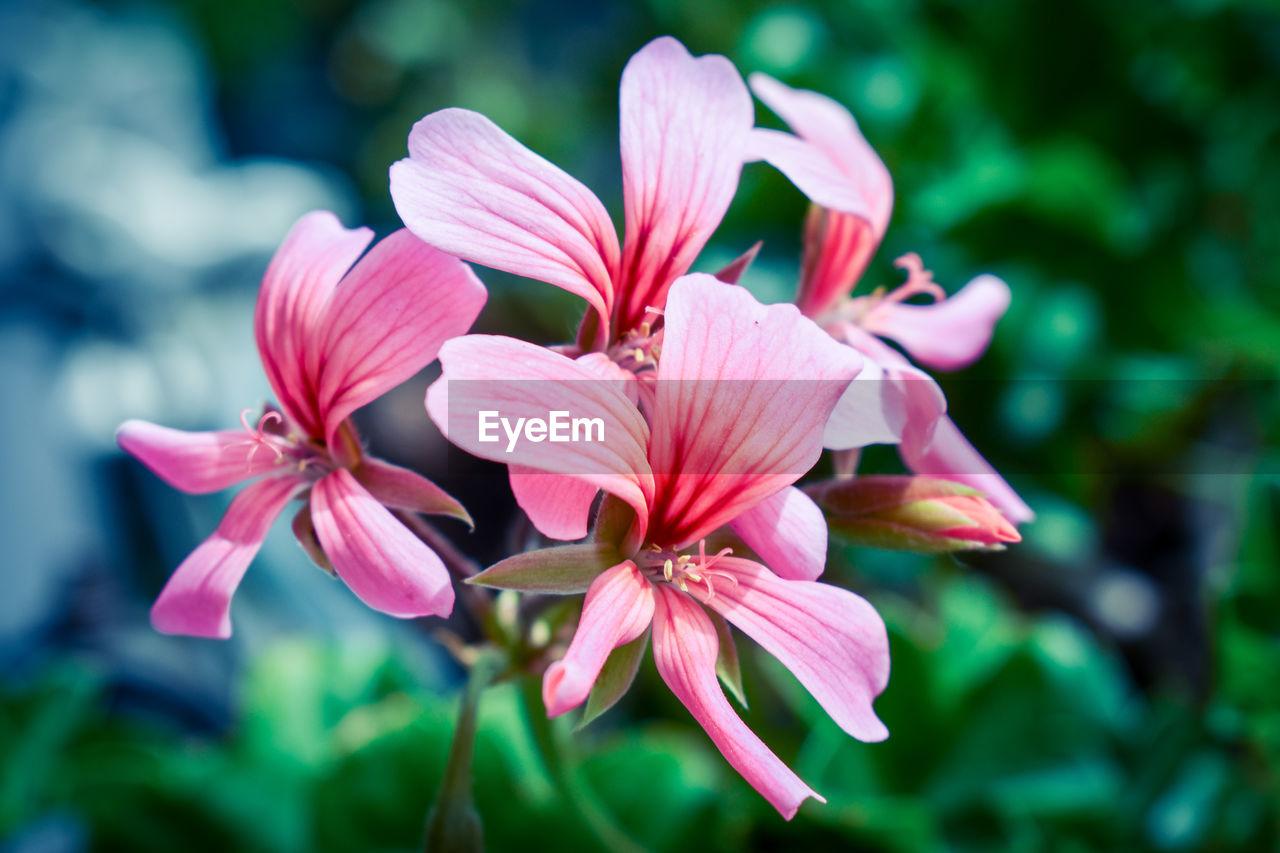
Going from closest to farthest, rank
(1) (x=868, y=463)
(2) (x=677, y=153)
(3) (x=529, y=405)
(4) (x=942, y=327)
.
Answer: (3) (x=529, y=405), (2) (x=677, y=153), (4) (x=942, y=327), (1) (x=868, y=463)

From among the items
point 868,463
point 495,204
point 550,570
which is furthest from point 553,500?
point 868,463

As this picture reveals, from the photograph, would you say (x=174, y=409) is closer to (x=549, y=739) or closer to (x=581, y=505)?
(x=549, y=739)

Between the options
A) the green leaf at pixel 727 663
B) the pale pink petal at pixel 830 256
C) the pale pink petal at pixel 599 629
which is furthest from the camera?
the pale pink petal at pixel 830 256

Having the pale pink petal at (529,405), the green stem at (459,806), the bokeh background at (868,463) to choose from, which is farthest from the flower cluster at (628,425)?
the bokeh background at (868,463)

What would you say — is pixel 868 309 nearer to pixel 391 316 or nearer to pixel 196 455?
pixel 391 316

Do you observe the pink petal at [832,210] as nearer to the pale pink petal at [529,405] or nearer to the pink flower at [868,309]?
the pink flower at [868,309]

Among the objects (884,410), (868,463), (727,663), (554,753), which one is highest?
(884,410)

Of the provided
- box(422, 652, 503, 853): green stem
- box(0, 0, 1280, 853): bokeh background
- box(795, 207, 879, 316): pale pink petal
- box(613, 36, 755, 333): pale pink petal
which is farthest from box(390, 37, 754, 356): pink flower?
box(0, 0, 1280, 853): bokeh background
